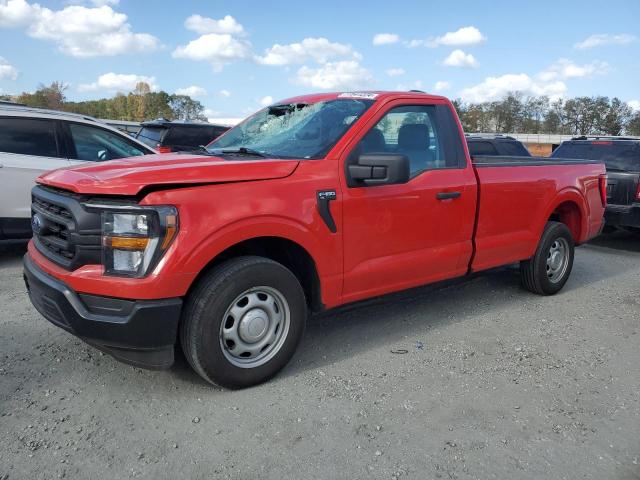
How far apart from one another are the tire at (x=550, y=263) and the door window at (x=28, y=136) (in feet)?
18.3

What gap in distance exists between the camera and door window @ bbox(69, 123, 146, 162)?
6.65 meters

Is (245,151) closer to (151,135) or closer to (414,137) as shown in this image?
(414,137)

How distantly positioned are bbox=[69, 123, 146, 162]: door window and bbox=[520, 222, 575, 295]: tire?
4.90m

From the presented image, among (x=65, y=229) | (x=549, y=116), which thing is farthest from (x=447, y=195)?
(x=549, y=116)

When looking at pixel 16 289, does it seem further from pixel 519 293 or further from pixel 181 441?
pixel 519 293

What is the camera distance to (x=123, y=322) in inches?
113

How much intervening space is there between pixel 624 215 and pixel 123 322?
7.48 meters

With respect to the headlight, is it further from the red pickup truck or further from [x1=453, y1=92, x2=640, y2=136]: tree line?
[x1=453, y1=92, x2=640, y2=136]: tree line

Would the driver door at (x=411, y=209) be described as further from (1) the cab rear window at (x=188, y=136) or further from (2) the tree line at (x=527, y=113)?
(2) the tree line at (x=527, y=113)

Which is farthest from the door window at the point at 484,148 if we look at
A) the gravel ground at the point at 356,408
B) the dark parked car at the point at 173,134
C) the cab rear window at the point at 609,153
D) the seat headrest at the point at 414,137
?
the seat headrest at the point at 414,137

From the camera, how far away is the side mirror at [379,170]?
3.41 metres

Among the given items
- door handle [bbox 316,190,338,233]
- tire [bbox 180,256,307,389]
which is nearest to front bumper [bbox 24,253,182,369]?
tire [bbox 180,256,307,389]

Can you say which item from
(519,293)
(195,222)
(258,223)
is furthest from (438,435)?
(519,293)

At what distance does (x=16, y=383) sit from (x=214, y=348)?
4.35ft
